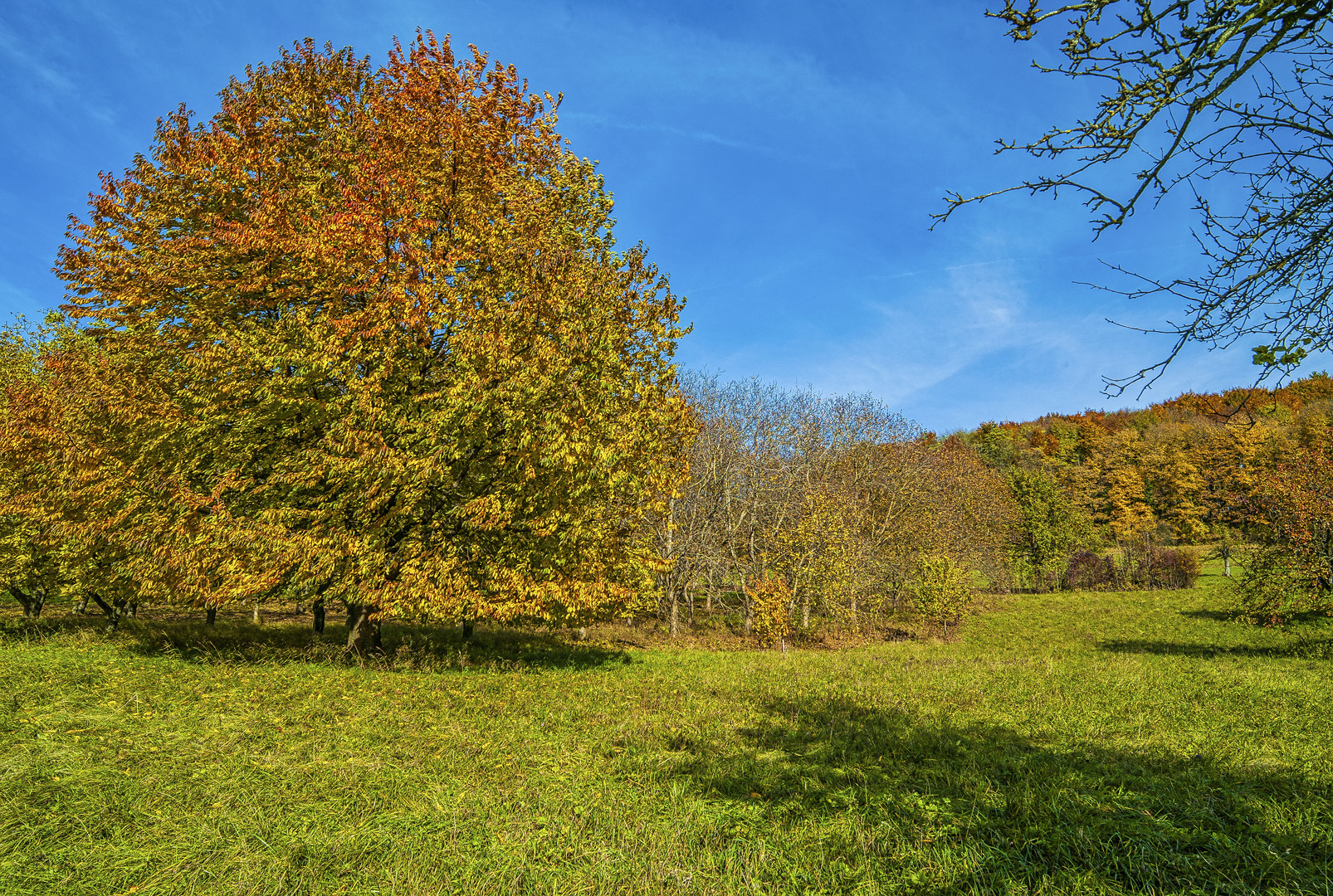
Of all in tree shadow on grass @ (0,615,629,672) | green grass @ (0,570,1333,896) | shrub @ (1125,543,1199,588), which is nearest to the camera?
green grass @ (0,570,1333,896)

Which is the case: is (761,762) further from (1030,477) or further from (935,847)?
(1030,477)

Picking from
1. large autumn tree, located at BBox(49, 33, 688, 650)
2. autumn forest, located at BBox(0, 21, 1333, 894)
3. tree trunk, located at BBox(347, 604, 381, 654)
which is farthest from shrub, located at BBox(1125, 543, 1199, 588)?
tree trunk, located at BBox(347, 604, 381, 654)

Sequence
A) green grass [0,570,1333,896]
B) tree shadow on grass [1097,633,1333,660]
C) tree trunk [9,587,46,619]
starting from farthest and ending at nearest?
tree trunk [9,587,46,619], tree shadow on grass [1097,633,1333,660], green grass [0,570,1333,896]

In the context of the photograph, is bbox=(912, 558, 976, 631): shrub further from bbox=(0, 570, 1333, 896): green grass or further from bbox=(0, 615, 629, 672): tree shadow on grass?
bbox=(0, 615, 629, 672): tree shadow on grass

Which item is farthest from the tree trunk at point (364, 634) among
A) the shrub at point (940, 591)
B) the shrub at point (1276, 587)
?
the shrub at point (1276, 587)

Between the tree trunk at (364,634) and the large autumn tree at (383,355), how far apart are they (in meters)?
0.08

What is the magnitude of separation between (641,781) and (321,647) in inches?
390

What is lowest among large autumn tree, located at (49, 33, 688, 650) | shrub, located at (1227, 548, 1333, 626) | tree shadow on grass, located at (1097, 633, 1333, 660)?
tree shadow on grass, located at (1097, 633, 1333, 660)

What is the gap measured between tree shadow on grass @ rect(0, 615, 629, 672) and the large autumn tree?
1.20 meters

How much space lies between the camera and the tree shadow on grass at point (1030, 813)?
396cm

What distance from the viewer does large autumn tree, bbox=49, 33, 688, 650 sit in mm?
11086

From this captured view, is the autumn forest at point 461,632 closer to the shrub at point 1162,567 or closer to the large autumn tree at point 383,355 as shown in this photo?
the large autumn tree at point 383,355

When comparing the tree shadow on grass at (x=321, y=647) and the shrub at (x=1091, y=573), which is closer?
the tree shadow on grass at (x=321, y=647)

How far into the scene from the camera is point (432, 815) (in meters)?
5.14
